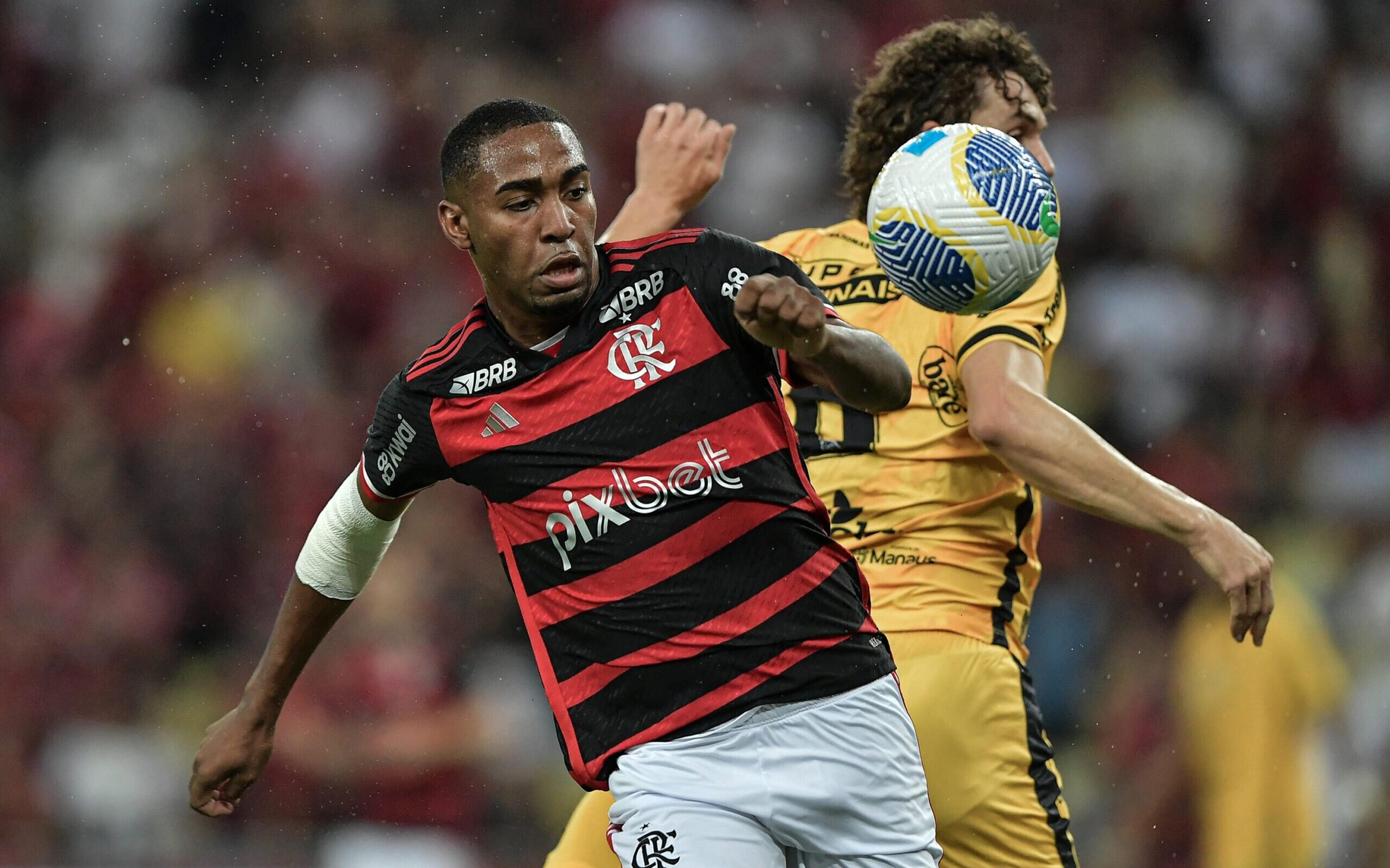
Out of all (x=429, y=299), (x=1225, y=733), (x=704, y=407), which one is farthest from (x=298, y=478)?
(x=704, y=407)

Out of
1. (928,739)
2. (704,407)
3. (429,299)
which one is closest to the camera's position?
(704,407)

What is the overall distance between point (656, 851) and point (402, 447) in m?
0.98

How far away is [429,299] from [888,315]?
20.1 feet

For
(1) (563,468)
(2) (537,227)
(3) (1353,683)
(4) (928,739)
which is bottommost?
(3) (1353,683)

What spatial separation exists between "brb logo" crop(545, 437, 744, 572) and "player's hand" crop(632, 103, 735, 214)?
163 cm

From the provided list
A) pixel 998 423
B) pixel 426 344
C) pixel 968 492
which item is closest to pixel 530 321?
pixel 998 423

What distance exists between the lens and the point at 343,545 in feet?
12.1

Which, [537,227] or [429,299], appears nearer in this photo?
[537,227]

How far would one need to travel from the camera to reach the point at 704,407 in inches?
128

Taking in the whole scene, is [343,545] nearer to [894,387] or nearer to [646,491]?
[646,491]

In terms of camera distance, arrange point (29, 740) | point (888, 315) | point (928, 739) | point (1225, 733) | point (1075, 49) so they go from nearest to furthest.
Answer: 1. point (928, 739)
2. point (888, 315)
3. point (1225, 733)
4. point (29, 740)
5. point (1075, 49)

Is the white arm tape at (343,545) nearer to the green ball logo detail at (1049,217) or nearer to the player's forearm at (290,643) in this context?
the player's forearm at (290,643)

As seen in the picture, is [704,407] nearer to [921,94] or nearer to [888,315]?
[888,315]

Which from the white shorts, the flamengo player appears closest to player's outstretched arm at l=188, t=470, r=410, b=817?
the flamengo player
